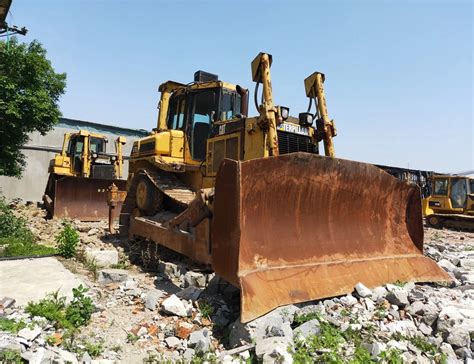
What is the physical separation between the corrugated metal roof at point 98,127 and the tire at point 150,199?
1467 cm

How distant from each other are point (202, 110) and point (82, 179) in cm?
601

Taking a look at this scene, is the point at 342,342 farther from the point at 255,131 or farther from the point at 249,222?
the point at 255,131

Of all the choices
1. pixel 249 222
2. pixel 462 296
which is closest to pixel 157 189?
pixel 249 222

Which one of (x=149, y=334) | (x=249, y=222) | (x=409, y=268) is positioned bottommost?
(x=149, y=334)

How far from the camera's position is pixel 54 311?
3.25 metres

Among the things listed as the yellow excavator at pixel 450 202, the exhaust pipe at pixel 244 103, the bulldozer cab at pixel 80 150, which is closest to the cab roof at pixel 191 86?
the exhaust pipe at pixel 244 103

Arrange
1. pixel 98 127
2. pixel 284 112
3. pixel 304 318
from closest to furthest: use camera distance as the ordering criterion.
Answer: pixel 304 318
pixel 284 112
pixel 98 127

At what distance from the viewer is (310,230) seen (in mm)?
3988

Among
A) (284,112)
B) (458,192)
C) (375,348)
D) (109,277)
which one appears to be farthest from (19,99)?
(458,192)

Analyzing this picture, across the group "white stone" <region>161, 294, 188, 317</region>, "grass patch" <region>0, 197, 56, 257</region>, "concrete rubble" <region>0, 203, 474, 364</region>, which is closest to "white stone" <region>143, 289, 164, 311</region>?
"concrete rubble" <region>0, 203, 474, 364</region>

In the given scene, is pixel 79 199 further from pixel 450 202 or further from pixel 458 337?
pixel 450 202

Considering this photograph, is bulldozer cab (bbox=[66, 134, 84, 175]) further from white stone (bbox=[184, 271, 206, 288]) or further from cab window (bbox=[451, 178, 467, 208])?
cab window (bbox=[451, 178, 467, 208])

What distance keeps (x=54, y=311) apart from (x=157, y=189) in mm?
3474

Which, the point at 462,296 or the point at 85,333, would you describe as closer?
the point at 85,333
